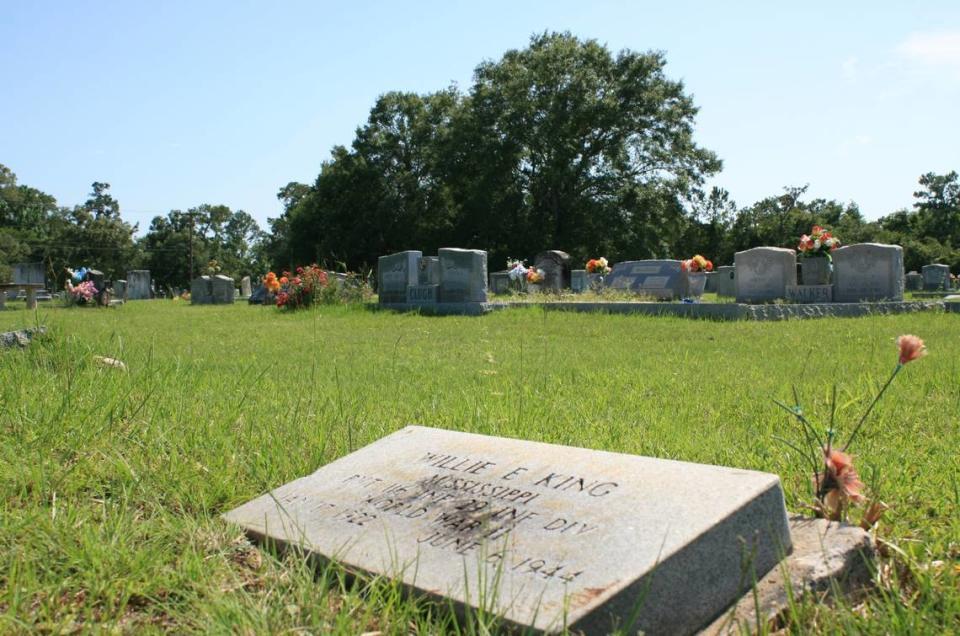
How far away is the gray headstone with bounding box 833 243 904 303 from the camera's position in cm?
1414

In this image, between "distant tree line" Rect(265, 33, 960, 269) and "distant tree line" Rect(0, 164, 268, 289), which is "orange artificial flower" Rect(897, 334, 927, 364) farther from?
"distant tree line" Rect(0, 164, 268, 289)

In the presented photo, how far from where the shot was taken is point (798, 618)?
5.36ft

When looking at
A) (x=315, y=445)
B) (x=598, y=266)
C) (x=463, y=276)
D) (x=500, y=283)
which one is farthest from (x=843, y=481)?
(x=500, y=283)

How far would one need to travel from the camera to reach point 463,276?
14602mm

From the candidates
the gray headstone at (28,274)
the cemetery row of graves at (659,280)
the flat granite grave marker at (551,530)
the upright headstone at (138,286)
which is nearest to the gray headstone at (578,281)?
the cemetery row of graves at (659,280)

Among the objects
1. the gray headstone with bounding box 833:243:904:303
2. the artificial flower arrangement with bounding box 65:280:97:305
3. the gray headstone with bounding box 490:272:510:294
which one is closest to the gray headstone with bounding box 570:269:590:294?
the gray headstone with bounding box 490:272:510:294

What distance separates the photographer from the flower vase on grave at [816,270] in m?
15.5

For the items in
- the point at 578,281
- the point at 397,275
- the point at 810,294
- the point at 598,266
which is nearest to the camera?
the point at 810,294

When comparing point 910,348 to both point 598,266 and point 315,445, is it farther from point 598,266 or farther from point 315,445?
point 598,266

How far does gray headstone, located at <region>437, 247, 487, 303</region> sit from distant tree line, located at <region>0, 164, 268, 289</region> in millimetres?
Answer: 32296

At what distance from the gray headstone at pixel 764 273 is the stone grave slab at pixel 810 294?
0.50ft

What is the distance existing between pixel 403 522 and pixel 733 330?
8121 mm

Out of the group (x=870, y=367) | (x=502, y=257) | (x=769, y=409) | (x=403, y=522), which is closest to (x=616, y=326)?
(x=870, y=367)

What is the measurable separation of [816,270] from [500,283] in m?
11.4
